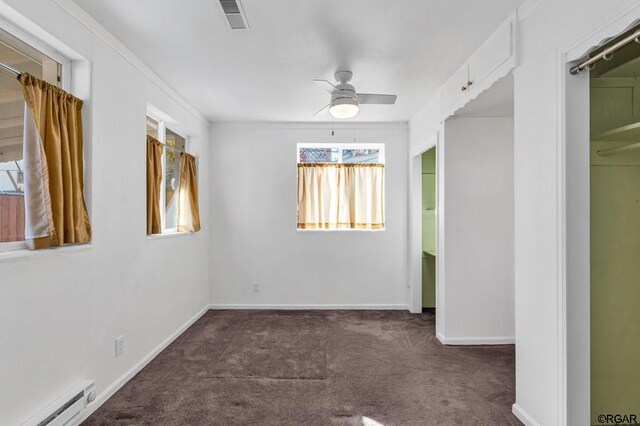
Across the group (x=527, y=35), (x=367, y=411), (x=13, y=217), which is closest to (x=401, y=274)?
(x=367, y=411)

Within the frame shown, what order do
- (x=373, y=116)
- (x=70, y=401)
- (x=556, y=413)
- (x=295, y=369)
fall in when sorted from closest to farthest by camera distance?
(x=556, y=413)
(x=70, y=401)
(x=295, y=369)
(x=373, y=116)

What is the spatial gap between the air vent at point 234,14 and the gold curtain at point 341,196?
8.85 ft

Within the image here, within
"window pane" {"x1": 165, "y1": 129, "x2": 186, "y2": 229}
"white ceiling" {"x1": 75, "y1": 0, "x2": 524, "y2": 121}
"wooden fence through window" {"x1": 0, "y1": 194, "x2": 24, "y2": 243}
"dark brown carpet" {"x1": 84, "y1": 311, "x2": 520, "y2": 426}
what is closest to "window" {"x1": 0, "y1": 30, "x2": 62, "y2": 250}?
"wooden fence through window" {"x1": 0, "y1": 194, "x2": 24, "y2": 243}

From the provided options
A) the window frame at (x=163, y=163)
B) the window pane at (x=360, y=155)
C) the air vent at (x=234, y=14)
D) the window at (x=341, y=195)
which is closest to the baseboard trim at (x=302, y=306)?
the window at (x=341, y=195)

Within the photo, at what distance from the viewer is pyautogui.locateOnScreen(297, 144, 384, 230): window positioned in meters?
4.98

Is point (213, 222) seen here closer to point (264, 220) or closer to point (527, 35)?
point (264, 220)

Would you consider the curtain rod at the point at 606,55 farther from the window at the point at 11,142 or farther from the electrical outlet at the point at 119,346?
the electrical outlet at the point at 119,346

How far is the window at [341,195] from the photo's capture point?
16.3ft

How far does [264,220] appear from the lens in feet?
16.2

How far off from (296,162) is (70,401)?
361cm

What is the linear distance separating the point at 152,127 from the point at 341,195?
2546 millimetres

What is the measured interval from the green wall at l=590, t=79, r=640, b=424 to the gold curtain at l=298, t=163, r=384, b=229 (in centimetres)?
310

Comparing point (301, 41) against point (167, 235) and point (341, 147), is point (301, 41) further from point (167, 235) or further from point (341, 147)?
point (341, 147)

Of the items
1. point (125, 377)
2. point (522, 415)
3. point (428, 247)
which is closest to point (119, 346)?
point (125, 377)
